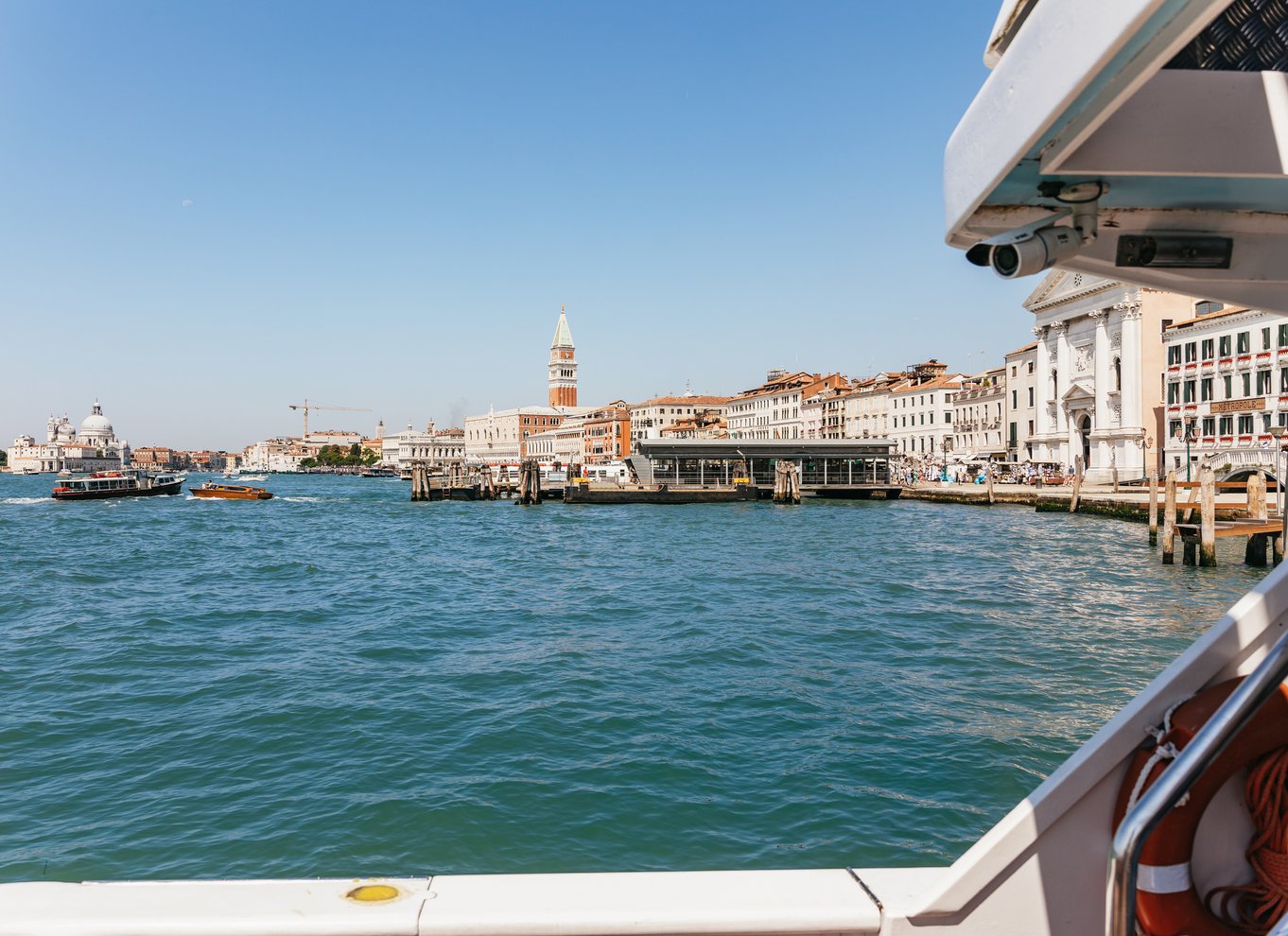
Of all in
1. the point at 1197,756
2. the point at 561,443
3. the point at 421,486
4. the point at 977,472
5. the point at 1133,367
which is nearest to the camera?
the point at 1197,756

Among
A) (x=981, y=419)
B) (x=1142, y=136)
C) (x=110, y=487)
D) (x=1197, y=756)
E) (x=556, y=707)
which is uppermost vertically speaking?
(x=981, y=419)

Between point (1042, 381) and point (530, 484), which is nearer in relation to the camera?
point (530, 484)

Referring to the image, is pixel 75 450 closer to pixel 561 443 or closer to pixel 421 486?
pixel 561 443

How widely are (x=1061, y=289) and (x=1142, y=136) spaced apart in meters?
53.4

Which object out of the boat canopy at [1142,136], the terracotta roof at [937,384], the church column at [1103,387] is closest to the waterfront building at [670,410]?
the terracotta roof at [937,384]

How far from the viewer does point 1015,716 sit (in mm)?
8742

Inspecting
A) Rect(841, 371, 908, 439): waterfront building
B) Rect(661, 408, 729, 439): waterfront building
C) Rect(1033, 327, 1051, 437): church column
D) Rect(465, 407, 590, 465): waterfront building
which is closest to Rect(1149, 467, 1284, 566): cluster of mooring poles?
Rect(1033, 327, 1051, 437): church column

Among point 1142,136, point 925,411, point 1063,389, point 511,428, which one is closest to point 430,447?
point 511,428

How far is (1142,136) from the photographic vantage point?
1.90 metres

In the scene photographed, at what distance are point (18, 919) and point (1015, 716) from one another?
838 cm

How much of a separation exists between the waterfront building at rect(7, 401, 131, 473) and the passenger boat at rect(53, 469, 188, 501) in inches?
4131

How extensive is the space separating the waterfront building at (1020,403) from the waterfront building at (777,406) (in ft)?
88.1

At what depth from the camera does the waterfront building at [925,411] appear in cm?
6875

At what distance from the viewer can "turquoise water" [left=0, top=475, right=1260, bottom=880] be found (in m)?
6.29
